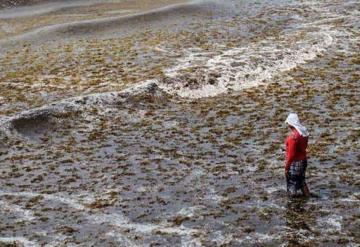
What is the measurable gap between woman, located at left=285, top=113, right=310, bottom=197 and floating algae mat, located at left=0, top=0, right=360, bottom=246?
56cm

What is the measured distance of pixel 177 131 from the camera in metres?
24.4

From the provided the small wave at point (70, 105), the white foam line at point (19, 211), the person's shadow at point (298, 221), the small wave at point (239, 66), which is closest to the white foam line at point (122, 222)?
the white foam line at point (19, 211)

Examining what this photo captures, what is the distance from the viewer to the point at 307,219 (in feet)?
53.7

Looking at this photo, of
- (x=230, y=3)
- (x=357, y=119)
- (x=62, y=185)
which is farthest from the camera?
(x=230, y=3)

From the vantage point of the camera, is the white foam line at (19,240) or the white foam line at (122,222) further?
the white foam line at (122,222)

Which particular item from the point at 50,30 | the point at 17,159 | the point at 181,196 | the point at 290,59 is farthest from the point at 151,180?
the point at 50,30

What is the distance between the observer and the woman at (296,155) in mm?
17188

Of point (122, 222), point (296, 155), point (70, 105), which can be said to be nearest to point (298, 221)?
point (296, 155)

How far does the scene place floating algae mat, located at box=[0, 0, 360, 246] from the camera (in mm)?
16734

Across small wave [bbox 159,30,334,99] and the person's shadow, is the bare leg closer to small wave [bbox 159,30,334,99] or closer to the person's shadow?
the person's shadow

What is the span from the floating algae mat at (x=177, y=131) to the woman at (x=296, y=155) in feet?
1.84

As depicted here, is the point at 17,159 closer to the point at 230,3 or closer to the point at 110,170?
the point at 110,170

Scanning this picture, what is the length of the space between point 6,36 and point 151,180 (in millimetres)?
28373

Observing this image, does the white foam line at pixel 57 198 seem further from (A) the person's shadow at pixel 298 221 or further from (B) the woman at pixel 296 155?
(B) the woman at pixel 296 155
